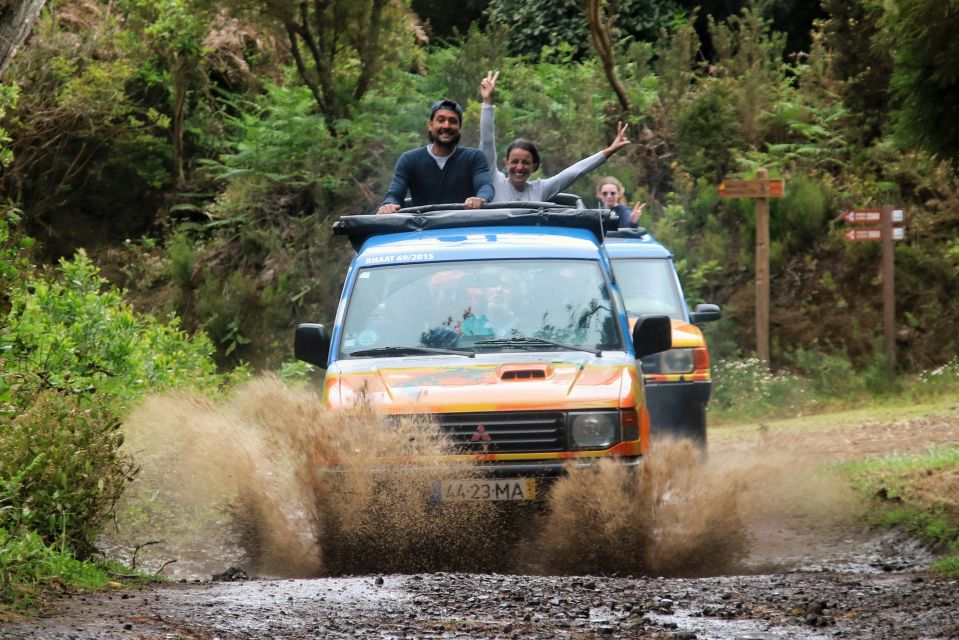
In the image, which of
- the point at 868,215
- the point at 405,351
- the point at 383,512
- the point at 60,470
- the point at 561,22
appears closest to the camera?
the point at 60,470

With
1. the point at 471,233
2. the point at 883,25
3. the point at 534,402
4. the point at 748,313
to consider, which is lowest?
the point at 748,313

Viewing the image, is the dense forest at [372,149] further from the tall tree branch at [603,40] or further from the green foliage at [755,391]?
the green foliage at [755,391]

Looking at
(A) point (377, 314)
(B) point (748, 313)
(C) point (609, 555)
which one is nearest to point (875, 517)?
(C) point (609, 555)

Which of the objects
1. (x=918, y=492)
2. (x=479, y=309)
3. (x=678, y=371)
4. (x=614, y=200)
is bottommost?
(x=918, y=492)

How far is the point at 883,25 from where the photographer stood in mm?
9625

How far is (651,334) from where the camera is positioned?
920 cm

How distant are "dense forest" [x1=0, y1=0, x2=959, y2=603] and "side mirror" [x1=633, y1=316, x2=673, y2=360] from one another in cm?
701

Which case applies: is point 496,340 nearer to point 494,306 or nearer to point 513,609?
point 494,306

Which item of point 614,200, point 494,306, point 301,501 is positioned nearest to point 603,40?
point 614,200

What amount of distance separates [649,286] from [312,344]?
5193 mm

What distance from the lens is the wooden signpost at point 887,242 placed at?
19.0 m

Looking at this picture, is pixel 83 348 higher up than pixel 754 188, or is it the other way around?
pixel 754 188

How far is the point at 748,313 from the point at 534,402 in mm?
13867

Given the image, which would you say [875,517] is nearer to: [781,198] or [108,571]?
[108,571]
